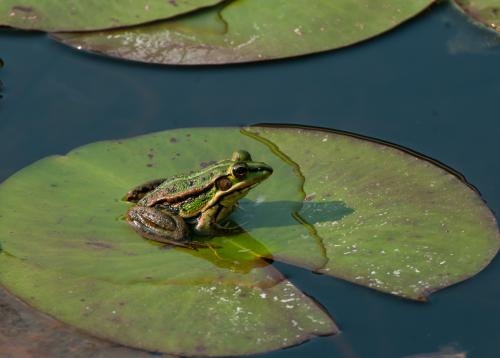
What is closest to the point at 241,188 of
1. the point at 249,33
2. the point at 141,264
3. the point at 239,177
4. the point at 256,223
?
the point at 239,177

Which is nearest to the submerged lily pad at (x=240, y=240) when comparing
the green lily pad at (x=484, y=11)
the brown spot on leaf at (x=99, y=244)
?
the brown spot on leaf at (x=99, y=244)

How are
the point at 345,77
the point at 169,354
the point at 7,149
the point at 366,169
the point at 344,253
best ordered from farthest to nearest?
the point at 345,77
the point at 7,149
the point at 366,169
the point at 344,253
the point at 169,354

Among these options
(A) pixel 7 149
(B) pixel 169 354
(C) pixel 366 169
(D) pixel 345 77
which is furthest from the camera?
(D) pixel 345 77

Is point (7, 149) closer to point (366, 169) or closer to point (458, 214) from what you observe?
point (366, 169)

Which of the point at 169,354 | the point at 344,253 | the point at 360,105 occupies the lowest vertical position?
the point at 169,354

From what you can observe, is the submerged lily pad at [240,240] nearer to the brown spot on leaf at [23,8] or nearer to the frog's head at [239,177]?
the frog's head at [239,177]

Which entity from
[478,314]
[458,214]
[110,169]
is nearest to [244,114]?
[110,169]

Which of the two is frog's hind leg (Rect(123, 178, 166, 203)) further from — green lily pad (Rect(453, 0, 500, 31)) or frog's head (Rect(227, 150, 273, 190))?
green lily pad (Rect(453, 0, 500, 31))
